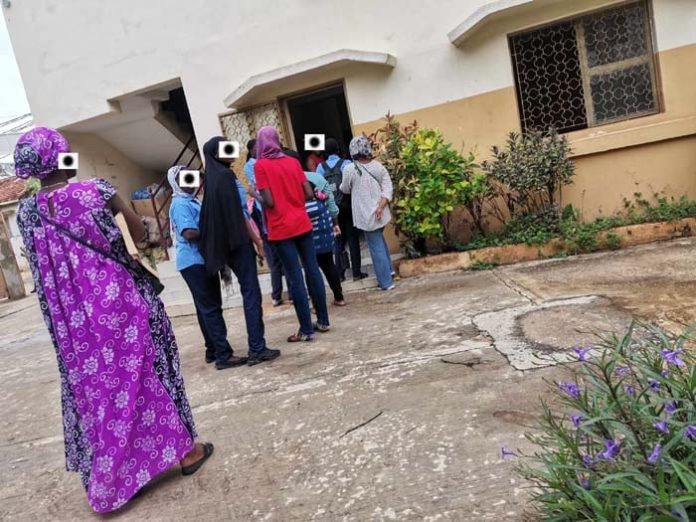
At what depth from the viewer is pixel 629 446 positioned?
4.01 feet

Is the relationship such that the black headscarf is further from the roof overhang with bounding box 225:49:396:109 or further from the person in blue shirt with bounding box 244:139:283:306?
the roof overhang with bounding box 225:49:396:109

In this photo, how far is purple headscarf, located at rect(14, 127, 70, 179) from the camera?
2203mm

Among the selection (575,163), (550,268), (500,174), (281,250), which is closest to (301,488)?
(281,250)

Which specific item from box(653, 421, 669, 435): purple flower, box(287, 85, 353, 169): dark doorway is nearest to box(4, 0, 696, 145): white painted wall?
box(287, 85, 353, 169): dark doorway

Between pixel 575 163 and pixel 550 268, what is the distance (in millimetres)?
1513

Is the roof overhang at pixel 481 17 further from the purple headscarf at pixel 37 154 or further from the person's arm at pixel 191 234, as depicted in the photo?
the purple headscarf at pixel 37 154

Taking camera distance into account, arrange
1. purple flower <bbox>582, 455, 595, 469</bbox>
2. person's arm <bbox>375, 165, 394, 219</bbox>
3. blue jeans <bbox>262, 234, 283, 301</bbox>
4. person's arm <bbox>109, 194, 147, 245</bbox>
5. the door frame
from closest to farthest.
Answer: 1. purple flower <bbox>582, 455, 595, 469</bbox>
2. person's arm <bbox>109, 194, 147, 245</bbox>
3. person's arm <bbox>375, 165, 394, 219</bbox>
4. blue jeans <bbox>262, 234, 283, 301</bbox>
5. the door frame

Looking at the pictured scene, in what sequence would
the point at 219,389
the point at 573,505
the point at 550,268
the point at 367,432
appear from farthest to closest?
the point at 550,268 → the point at 219,389 → the point at 367,432 → the point at 573,505

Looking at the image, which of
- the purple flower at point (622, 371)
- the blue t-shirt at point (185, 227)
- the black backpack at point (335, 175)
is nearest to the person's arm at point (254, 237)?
the blue t-shirt at point (185, 227)

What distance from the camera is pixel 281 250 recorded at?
3.89 metres

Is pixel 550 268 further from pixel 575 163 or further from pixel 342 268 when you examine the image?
pixel 342 268

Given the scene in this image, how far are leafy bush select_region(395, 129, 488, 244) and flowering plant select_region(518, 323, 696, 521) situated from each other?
13.4 feet

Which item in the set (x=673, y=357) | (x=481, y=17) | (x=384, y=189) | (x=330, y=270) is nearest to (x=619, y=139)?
(x=481, y=17)

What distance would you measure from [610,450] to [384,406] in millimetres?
1606
